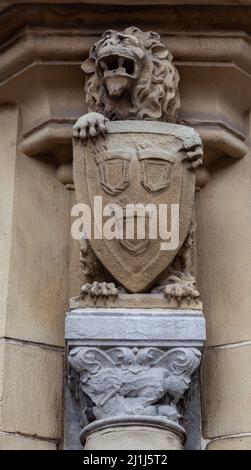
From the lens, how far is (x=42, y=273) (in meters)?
3.09

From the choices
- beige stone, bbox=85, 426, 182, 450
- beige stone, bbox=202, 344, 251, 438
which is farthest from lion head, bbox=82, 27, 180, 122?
beige stone, bbox=85, 426, 182, 450

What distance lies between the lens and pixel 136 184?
9.71ft

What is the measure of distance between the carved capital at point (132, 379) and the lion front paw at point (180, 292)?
119 mm

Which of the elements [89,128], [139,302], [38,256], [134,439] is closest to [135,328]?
[139,302]

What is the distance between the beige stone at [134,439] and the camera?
Answer: 2.72 meters

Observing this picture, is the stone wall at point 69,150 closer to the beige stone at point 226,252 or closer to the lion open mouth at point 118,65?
the beige stone at point 226,252

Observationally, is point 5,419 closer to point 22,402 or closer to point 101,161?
point 22,402

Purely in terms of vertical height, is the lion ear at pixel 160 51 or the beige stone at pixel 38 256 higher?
the lion ear at pixel 160 51

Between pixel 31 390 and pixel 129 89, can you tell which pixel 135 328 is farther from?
pixel 129 89

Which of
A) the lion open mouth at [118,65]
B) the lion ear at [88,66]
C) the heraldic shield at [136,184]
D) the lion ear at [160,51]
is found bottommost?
the heraldic shield at [136,184]

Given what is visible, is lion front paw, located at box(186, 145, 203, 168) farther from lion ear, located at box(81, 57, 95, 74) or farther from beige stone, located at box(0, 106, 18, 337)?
beige stone, located at box(0, 106, 18, 337)

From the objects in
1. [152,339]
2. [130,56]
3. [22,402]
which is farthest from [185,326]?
[130,56]

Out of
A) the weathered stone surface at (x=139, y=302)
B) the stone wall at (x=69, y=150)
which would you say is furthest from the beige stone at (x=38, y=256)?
the weathered stone surface at (x=139, y=302)

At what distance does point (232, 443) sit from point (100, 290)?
1.41ft
